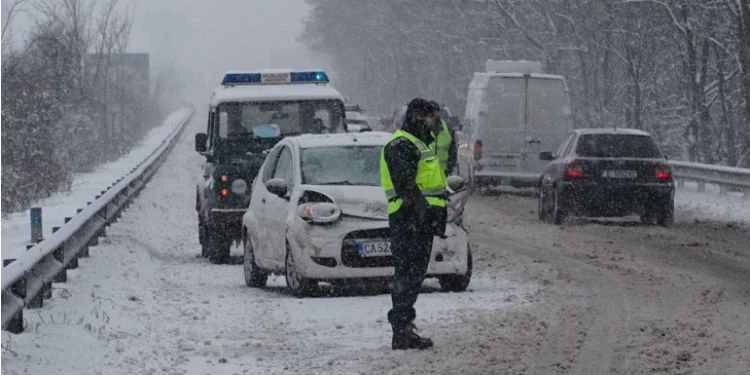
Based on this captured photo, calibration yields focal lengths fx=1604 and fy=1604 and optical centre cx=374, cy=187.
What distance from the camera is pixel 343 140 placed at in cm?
1486

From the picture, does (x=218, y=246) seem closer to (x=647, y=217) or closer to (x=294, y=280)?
(x=294, y=280)

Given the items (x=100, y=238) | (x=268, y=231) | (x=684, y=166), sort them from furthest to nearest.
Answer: (x=684, y=166) → (x=100, y=238) → (x=268, y=231)

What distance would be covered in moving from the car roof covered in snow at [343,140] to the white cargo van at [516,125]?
605 inches

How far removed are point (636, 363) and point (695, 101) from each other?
30.2m

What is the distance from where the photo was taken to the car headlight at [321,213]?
44.2ft

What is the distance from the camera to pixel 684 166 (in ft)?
101

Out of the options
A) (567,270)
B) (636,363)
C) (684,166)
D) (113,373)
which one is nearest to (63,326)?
(113,373)

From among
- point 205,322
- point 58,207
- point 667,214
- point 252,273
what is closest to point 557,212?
point 667,214

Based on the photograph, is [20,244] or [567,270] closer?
[567,270]

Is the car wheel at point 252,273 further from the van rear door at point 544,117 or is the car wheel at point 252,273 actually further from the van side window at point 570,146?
the van rear door at point 544,117

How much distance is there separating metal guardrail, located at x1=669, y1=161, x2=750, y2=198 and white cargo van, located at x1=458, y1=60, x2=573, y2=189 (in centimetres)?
251

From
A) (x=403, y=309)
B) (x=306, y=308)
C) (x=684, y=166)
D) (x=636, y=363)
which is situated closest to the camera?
(x=636, y=363)

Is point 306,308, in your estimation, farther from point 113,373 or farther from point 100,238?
point 100,238

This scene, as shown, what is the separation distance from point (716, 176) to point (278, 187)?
16.1 metres
